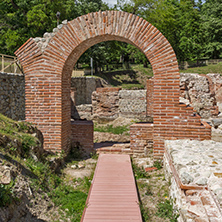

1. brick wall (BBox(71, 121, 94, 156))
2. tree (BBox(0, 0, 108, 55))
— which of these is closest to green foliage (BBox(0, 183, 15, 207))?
brick wall (BBox(71, 121, 94, 156))

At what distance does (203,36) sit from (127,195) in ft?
117

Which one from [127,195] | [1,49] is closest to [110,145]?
[127,195]

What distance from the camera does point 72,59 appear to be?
21.1ft

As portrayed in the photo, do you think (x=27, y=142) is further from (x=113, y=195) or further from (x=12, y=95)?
(x=12, y=95)

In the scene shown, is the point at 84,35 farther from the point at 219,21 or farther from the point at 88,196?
the point at 219,21

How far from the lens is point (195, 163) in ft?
12.6

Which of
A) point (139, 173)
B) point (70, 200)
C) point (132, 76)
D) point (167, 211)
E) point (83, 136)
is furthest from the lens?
point (132, 76)

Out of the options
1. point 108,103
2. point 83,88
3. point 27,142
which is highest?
point 83,88

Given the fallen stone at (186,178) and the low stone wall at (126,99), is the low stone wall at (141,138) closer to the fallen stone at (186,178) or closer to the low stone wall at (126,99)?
the fallen stone at (186,178)

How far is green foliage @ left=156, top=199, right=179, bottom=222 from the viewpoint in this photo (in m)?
3.74

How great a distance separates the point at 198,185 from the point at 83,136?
4295 millimetres

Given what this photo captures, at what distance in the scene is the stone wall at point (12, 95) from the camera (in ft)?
32.7

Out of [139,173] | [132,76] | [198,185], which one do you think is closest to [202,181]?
[198,185]

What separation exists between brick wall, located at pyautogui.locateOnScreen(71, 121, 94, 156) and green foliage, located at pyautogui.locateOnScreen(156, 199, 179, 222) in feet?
10.7
